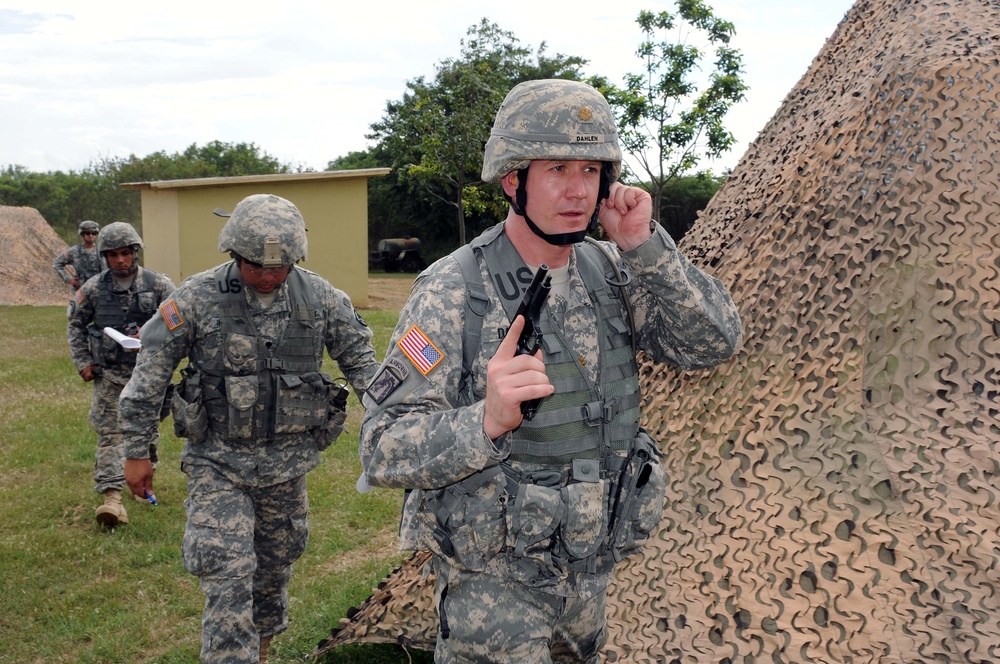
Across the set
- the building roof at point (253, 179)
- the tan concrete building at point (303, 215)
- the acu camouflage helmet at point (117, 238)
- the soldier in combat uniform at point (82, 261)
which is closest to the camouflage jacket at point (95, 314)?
the acu camouflage helmet at point (117, 238)

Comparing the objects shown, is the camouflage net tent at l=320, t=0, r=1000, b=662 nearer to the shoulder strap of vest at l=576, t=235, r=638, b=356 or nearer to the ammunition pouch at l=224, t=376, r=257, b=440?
the shoulder strap of vest at l=576, t=235, r=638, b=356

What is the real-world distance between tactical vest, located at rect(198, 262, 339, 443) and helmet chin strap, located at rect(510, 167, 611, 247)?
1999mm

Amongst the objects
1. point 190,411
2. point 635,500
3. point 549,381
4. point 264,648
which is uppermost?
point 549,381

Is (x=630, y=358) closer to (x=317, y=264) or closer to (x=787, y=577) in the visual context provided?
(x=787, y=577)

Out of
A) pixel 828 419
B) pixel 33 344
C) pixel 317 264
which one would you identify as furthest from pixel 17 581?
pixel 317 264

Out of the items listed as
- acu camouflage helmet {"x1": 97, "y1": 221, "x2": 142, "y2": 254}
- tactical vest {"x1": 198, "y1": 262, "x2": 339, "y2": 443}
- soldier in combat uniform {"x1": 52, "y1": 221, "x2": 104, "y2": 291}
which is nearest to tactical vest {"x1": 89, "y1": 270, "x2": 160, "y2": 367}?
acu camouflage helmet {"x1": 97, "y1": 221, "x2": 142, "y2": 254}

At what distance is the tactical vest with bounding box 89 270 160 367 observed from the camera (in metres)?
6.87

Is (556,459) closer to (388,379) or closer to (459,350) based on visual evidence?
(459,350)

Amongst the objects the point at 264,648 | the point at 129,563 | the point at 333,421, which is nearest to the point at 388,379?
the point at 333,421

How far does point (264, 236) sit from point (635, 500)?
222cm

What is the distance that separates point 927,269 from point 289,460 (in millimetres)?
2809

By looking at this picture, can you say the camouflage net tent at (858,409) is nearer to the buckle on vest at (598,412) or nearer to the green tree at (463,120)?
the buckle on vest at (598,412)

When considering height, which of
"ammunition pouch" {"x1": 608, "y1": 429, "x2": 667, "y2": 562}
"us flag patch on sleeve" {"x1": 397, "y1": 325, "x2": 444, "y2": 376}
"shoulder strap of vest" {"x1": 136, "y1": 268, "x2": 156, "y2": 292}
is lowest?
"ammunition pouch" {"x1": 608, "y1": 429, "x2": 667, "y2": 562}

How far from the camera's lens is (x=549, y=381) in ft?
7.59
